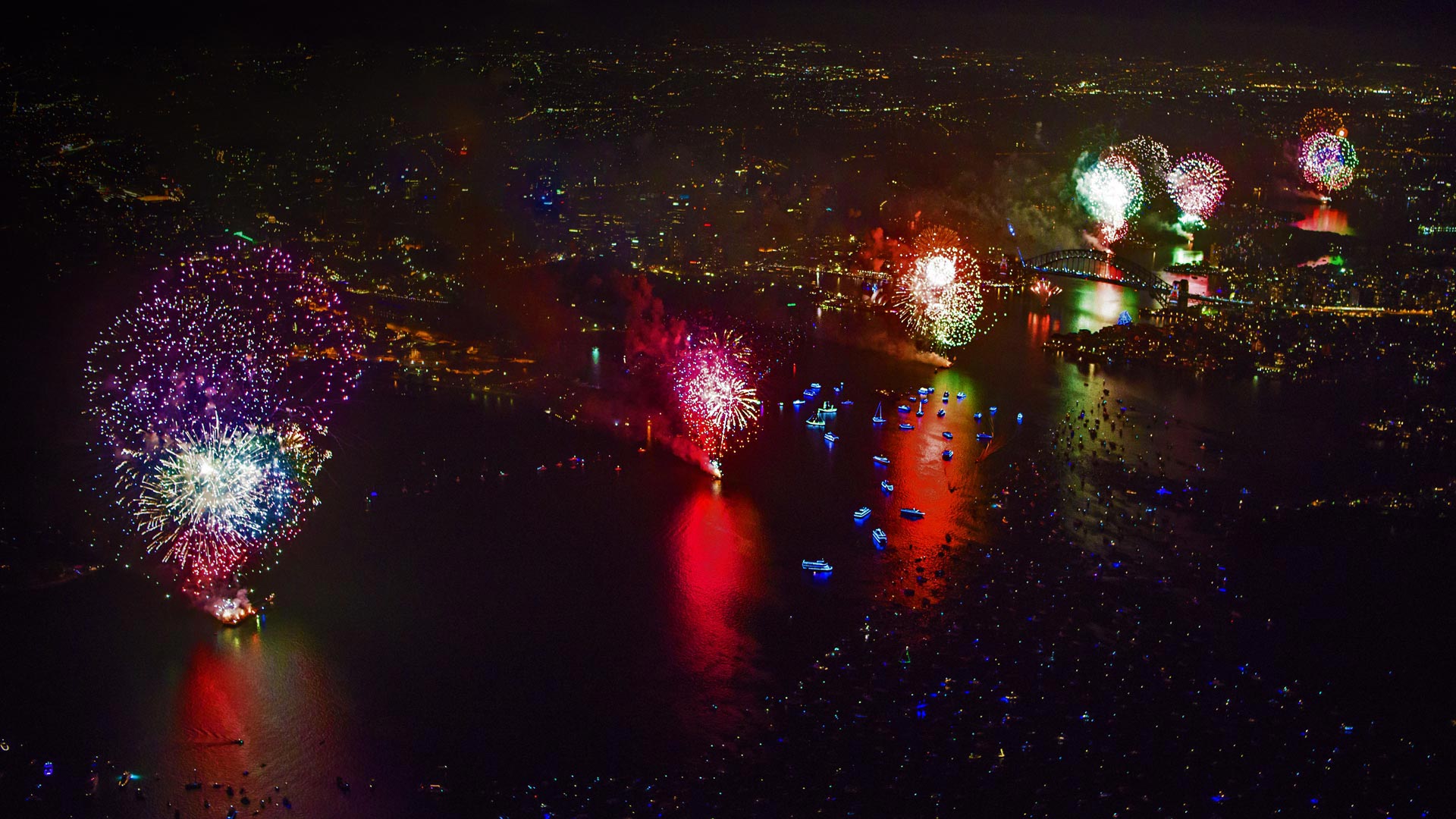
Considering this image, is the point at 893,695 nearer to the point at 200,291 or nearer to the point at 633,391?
the point at 633,391

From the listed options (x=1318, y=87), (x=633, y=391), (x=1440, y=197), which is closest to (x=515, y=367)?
(x=633, y=391)

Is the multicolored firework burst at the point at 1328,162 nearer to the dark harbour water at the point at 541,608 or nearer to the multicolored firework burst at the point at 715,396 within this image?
the dark harbour water at the point at 541,608

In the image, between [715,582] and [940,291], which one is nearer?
[715,582]

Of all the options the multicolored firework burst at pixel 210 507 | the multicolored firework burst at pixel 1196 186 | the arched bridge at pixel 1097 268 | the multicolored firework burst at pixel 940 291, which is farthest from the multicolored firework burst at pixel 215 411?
the multicolored firework burst at pixel 1196 186

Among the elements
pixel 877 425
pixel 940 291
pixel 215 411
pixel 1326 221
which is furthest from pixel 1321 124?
pixel 215 411

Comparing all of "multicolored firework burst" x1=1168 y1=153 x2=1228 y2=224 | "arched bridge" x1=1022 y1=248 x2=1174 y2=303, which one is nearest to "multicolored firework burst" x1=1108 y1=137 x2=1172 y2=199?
"multicolored firework burst" x1=1168 y1=153 x2=1228 y2=224

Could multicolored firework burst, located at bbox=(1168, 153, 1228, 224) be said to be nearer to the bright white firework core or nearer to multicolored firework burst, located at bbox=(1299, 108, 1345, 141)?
multicolored firework burst, located at bbox=(1299, 108, 1345, 141)

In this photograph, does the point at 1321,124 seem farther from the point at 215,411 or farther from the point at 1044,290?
the point at 215,411
